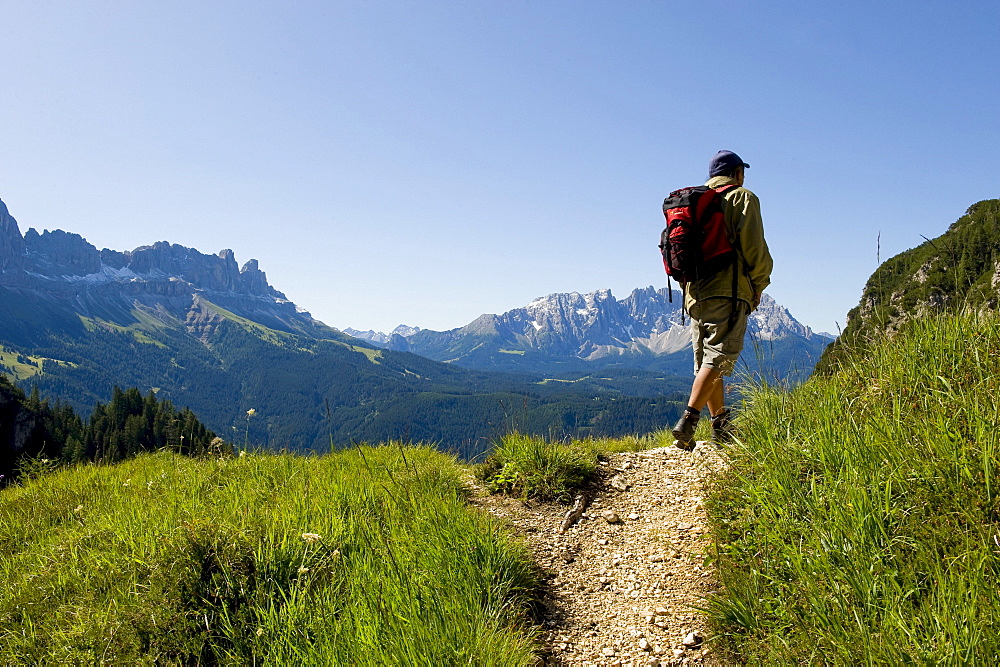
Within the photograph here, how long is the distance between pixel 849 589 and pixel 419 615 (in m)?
2.18

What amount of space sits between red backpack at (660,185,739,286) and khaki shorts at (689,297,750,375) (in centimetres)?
45

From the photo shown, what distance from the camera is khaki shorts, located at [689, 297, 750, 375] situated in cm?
558

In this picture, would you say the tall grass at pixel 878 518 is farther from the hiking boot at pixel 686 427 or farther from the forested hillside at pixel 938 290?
A: the hiking boot at pixel 686 427

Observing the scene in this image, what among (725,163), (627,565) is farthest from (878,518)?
(725,163)

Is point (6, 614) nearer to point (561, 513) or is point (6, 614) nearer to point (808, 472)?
point (561, 513)

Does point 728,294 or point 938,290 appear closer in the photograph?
point 938,290

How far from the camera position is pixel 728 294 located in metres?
5.62

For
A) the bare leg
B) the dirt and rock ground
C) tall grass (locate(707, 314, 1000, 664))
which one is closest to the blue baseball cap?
the bare leg

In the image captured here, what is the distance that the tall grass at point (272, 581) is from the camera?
273 cm

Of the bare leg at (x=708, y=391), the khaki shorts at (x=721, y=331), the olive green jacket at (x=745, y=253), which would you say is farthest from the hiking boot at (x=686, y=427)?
A: the olive green jacket at (x=745, y=253)

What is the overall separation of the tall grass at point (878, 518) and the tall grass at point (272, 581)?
144cm

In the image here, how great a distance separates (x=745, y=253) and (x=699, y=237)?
55 cm

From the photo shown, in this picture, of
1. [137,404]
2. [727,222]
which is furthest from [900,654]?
[137,404]

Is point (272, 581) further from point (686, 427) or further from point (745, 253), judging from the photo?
point (745, 253)
